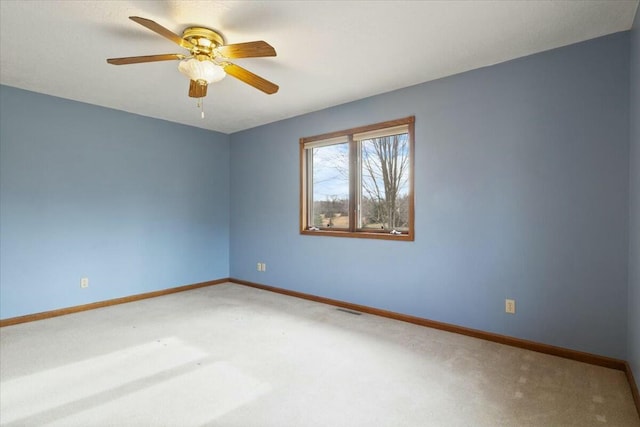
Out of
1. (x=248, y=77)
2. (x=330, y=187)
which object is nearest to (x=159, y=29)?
(x=248, y=77)

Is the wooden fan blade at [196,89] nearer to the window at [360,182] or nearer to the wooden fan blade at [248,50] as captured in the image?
the wooden fan blade at [248,50]

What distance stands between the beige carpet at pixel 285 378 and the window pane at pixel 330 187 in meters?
1.35

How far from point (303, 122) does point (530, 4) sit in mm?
2727

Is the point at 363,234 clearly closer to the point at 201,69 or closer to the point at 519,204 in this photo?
the point at 519,204

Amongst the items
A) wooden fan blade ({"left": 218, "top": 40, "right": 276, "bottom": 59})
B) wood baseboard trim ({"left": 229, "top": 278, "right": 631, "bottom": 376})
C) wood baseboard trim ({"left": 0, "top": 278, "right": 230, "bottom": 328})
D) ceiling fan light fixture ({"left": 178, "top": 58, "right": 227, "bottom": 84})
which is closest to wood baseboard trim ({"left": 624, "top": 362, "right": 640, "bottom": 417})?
wood baseboard trim ({"left": 229, "top": 278, "right": 631, "bottom": 376})

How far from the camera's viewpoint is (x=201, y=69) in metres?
2.25

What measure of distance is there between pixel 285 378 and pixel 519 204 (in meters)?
2.27

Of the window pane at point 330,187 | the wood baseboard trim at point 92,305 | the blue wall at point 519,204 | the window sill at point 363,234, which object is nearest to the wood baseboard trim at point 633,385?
the blue wall at point 519,204

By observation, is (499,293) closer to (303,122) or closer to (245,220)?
(303,122)

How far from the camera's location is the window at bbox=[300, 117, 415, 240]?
3432 mm

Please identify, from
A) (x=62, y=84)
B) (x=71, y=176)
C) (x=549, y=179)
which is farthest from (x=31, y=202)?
(x=549, y=179)

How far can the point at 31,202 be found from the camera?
336 cm

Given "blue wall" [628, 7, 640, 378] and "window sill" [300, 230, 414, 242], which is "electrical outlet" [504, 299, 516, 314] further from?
"window sill" [300, 230, 414, 242]

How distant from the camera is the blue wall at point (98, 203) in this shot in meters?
3.28
